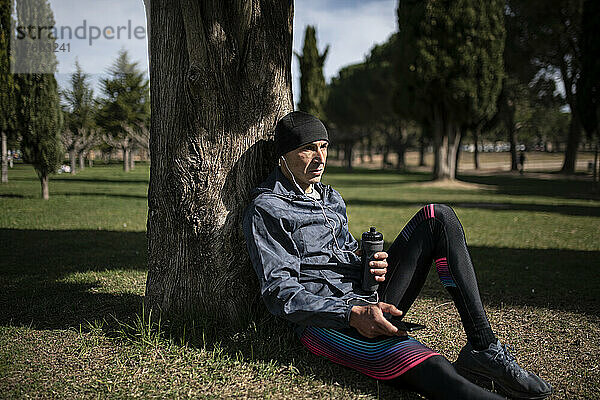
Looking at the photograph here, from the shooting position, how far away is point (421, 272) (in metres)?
2.70

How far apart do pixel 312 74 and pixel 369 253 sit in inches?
1335

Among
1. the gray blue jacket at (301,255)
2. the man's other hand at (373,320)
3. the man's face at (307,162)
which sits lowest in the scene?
the man's other hand at (373,320)

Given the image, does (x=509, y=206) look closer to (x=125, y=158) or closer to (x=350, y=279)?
(x=350, y=279)

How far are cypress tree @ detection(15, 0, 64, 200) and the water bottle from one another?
12.8m

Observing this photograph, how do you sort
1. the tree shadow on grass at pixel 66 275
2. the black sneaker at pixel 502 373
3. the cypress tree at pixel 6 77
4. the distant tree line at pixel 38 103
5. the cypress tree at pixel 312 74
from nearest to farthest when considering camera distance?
the black sneaker at pixel 502 373 < the tree shadow on grass at pixel 66 275 < the cypress tree at pixel 6 77 < the distant tree line at pixel 38 103 < the cypress tree at pixel 312 74

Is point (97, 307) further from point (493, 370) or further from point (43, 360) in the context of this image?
point (493, 370)

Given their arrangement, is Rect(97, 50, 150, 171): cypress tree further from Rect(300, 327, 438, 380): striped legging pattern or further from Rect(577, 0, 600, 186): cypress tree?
Rect(577, 0, 600, 186): cypress tree

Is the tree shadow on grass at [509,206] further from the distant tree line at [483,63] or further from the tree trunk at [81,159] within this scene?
the tree trunk at [81,159]

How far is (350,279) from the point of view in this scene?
2.78 meters

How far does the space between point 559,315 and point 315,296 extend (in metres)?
2.75

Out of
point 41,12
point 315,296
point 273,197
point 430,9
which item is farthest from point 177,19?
point 430,9

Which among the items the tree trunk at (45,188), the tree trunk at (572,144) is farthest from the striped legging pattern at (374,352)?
the tree trunk at (572,144)

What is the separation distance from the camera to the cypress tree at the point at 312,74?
34.6m

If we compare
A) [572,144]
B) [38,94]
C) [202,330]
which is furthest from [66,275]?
[572,144]
